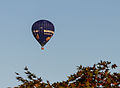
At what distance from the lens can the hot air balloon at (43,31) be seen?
3290 inches

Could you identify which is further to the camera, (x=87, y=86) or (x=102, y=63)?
(x=102, y=63)

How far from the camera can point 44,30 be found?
3280 inches

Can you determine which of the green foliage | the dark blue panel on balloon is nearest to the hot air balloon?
the dark blue panel on balloon

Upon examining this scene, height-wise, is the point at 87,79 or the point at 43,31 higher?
the point at 43,31

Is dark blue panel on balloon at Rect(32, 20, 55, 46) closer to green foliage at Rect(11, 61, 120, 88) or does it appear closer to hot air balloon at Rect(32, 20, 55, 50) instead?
hot air balloon at Rect(32, 20, 55, 50)

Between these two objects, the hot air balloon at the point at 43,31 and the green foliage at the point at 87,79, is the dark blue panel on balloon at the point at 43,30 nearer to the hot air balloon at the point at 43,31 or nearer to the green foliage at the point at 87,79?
the hot air balloon at the point at 43,31

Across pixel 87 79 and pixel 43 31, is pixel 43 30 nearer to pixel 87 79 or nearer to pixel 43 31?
pixel 43 31

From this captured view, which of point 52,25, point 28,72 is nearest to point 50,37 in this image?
point 52,25

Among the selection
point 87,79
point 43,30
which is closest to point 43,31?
point 43,30

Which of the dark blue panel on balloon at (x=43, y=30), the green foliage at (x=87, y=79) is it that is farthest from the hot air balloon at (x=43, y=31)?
the green foliage at (x=87, y=79)

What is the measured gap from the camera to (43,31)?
8356cm

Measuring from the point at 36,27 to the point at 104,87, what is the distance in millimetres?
73459

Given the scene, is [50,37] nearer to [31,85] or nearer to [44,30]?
[44,30]

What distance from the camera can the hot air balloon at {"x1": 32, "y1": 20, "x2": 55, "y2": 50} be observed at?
8356cm
